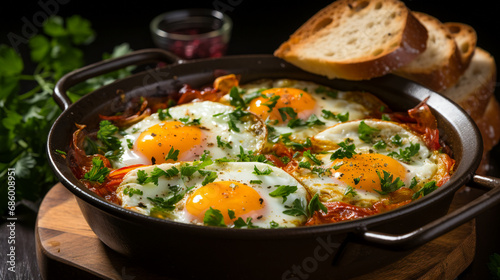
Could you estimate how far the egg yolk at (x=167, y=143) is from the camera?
10.7 feet

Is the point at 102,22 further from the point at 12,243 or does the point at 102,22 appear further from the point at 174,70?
the point at 12,243

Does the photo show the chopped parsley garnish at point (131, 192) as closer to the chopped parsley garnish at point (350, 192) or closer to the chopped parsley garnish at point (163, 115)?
the chopped parsley garnish at point (163, 115)

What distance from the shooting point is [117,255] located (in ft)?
9.87

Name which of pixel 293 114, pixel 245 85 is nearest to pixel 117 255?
pixel 293 114

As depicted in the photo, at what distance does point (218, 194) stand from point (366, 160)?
2.88ft

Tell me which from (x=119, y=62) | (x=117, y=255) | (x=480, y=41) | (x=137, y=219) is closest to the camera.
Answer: (x=137, y=219)

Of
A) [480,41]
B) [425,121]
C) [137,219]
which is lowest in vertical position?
[480,41]

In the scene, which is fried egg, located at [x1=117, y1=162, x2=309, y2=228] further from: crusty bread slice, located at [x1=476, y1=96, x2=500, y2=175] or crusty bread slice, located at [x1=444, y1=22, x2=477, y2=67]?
crusty bread slice, located at [x1=444, y1=22, x2=477, y2=67]

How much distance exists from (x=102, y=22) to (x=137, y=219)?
4.75 m

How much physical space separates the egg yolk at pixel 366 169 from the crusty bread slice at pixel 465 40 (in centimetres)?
160

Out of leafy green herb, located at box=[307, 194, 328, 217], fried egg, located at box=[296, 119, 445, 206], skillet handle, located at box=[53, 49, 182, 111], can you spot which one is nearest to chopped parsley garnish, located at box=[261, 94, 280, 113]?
fried egg, located at box=[296, 119, 445, 206]

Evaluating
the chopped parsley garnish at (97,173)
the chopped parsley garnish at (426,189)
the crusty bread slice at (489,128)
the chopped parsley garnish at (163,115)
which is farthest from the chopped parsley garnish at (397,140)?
the chopped parsley garnish at (97,173)

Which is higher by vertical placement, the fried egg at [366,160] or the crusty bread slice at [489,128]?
the fried egg at [366,160]

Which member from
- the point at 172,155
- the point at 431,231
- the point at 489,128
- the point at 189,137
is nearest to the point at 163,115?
the point at 189,137
